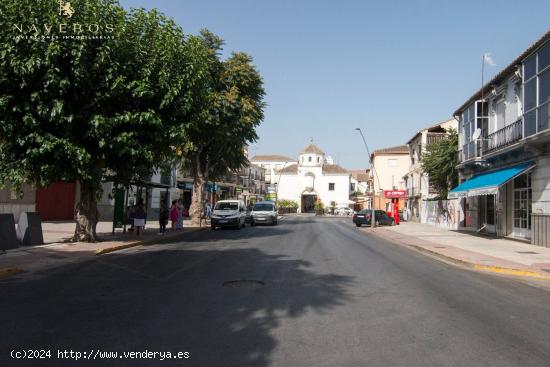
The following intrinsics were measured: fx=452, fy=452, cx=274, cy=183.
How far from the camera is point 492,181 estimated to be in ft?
66.5

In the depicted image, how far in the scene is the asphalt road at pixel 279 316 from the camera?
4.89 metres

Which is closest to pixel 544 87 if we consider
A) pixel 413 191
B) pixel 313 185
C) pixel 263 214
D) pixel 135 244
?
pixel 135 244

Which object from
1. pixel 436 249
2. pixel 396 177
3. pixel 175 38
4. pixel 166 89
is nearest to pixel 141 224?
pixel 166 89

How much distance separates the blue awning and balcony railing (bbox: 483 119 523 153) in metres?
1.13

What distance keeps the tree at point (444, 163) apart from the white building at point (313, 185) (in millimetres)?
62019

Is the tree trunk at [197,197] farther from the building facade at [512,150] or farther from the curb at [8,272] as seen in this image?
the curb at [8,272]

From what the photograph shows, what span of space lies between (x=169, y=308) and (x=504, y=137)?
1893 centimetres


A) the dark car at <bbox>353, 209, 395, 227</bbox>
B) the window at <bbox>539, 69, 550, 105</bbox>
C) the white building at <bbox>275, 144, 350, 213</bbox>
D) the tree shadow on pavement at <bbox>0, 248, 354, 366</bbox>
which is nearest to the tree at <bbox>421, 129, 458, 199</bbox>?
the dark car at <bbox>353, 209, 395, 227</bbox>

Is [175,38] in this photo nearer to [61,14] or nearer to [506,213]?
[61,14]

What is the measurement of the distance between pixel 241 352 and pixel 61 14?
12744mm

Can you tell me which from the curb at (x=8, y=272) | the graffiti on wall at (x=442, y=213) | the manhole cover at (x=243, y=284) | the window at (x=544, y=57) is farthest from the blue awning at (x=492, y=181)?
the curb at (x=8, y=272)

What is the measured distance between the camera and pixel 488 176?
73.0 ft

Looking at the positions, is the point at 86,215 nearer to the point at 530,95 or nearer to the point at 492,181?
the point at 492,181

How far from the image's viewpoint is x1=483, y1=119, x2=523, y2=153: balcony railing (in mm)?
19125
